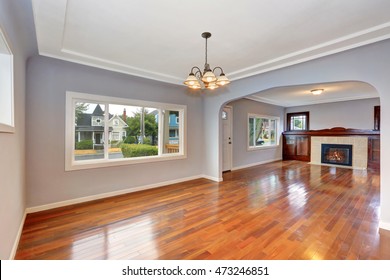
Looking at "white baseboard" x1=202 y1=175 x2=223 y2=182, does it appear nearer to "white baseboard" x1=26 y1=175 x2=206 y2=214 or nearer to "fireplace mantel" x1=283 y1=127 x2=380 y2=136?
"white baseboard" x1=26 y1=175 x2=206 y2=214

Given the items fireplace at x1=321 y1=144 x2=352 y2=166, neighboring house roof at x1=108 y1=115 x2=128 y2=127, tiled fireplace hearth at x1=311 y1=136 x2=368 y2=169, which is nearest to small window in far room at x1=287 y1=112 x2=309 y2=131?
tiled fireplace hearth at x1=311 y1=136 x2=368 y2=169

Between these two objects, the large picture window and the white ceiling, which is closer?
the white ceiling

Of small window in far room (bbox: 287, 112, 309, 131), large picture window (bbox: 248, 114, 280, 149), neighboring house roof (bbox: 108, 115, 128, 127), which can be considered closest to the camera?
neighboring house roof (bbox: 108, 115, 128, 127)

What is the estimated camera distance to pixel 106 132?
149 inches

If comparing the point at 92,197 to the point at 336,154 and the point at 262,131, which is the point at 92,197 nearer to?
the point at 262,131

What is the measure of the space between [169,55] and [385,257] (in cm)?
384

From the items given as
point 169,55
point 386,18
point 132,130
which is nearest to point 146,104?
point 132,130

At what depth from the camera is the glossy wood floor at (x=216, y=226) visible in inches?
80.3

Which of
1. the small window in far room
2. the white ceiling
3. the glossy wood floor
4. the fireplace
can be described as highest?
the white ceiling

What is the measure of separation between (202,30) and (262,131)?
640 cm

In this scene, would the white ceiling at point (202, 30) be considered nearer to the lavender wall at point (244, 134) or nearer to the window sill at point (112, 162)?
the window sill at point (112, 162)

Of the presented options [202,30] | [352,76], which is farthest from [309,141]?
[202,30]

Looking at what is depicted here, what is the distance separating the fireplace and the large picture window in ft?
6.24

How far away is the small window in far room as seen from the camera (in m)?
8.47
